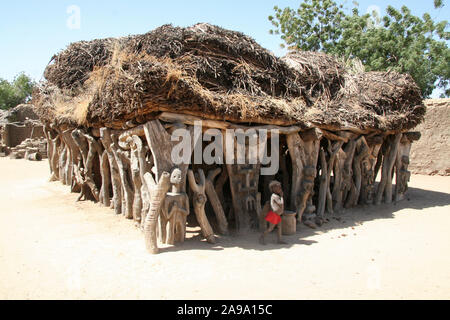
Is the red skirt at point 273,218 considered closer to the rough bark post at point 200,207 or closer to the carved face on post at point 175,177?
the rough bark post at point 200,207

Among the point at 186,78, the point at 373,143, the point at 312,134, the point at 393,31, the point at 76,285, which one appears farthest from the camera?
the point at 393,31

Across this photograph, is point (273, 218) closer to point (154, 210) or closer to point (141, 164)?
point (154, 210)

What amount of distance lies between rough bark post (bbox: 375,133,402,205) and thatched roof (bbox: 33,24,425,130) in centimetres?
54

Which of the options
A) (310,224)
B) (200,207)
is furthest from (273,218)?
(310,224)

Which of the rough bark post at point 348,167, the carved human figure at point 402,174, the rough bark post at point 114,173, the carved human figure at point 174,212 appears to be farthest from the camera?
the carved human figure at point 402,174

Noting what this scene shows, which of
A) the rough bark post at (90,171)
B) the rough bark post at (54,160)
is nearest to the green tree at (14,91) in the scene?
the rough bark post at (54,160)

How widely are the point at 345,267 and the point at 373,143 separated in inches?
179

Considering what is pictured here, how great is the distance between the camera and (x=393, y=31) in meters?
17.8

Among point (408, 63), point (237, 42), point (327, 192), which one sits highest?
point (408, 63)

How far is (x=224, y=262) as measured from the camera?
4820 mm

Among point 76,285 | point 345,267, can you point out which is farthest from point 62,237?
point 345,267

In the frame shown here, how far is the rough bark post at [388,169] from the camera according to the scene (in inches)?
355

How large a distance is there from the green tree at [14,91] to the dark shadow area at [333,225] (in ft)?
103
